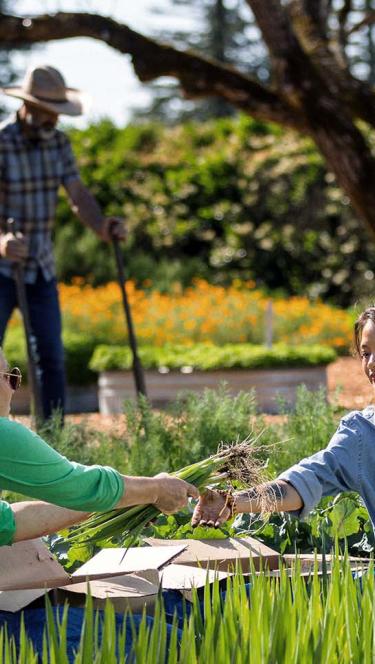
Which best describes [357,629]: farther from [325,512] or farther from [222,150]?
[222,150]

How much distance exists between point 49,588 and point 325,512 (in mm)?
1036

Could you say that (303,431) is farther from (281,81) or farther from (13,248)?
(281,81)

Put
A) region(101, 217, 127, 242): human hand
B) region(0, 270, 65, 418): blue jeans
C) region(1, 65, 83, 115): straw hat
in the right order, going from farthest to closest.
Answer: region(101, 217, 127, 242): human hand → region(0, 270, 65, 418): blue jeans → region(1, 65, 83, 115): straw hat

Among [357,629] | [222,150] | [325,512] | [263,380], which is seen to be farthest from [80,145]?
[357,629]

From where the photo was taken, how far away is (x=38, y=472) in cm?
271

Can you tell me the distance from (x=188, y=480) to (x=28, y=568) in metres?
0.46

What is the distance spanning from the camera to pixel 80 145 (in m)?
15.9

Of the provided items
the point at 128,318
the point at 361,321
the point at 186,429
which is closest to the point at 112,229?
the point at 128,318

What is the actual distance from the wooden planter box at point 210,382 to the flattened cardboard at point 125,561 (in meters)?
5.31

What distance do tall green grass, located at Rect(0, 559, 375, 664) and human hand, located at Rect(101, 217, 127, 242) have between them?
3936 millimetres

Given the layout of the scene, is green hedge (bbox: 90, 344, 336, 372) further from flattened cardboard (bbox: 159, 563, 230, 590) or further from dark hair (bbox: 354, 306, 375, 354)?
flattened cardboard (bbox: 159, 563, 230, 590)

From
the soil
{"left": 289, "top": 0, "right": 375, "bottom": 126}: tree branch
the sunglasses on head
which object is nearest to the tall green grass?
the sunglasses on head

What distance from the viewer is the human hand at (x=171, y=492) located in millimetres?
2939

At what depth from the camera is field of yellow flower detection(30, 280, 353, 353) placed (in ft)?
34.1
